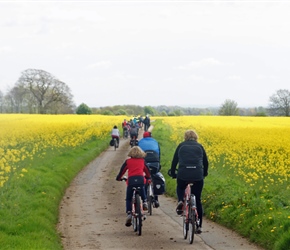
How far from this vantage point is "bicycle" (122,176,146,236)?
451 inches

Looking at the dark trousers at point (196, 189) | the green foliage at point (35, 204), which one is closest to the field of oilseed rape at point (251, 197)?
the dark trousers at point (196, 189)

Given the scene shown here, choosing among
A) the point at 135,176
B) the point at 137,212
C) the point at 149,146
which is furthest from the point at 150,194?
the point at 137,212

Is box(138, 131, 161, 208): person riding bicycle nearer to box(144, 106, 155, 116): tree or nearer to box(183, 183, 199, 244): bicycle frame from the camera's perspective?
box(183, 183, 199, 244): bicycle frame

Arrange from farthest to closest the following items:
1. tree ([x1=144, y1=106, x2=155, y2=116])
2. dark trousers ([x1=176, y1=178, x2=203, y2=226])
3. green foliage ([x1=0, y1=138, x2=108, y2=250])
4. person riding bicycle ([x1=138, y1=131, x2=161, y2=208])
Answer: tree ([x1=144, y1=106, x2=155, y2=116]) → person riding bicycle ([x1=138, y1=131, x2=161, y2=208]) → dark trousers ([x1=176, y1=178, x2=203, y2=226]) → green foliage ([x1=0, y1=138, x2=108, y2=250])

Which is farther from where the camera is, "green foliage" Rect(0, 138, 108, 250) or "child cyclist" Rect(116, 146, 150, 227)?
"child cyclist" Rect(116, 146, 150, 227)

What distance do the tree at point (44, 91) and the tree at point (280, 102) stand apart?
47.2 m

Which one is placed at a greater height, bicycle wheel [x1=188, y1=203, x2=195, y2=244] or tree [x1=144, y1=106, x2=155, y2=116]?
tree [x1=144, y1=106, x2=155, y2=116]

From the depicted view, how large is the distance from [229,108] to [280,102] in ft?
68.9

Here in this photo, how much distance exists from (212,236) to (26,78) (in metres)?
98.4

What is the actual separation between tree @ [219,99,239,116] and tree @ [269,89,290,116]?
17.6 metres

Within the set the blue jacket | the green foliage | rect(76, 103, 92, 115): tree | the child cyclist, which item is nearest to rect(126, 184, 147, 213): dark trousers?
the child cyclist

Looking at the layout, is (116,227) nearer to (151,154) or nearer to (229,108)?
(151,154)

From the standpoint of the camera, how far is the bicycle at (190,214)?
10570 millimetres

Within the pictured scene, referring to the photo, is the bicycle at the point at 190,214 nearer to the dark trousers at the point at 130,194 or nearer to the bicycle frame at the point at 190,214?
the bicycle frame at the point at 190,214
